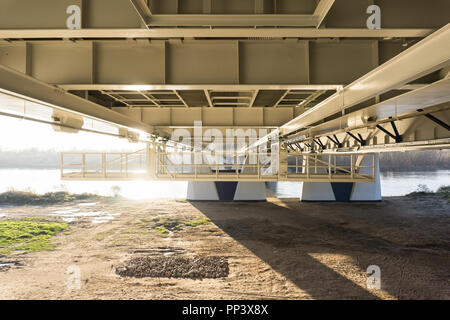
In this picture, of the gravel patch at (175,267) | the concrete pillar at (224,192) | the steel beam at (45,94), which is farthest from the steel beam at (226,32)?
the concrete pillar at (224,192)

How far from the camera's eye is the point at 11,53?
5918 mm

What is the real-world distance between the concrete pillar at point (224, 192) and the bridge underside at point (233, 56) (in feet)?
41.0

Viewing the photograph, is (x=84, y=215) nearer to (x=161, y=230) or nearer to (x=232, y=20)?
(x=161, y=230)

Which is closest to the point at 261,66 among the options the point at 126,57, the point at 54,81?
the point at 126,57

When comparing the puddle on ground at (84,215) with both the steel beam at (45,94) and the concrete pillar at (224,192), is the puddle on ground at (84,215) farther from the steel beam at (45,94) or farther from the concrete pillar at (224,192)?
the steel beam at (45,94)

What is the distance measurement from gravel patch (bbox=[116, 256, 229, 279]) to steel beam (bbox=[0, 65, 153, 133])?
5.64 meters

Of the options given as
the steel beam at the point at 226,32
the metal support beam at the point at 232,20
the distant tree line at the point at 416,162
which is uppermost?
the metal support beam at the point at 232,20

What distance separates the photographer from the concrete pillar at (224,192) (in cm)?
2170

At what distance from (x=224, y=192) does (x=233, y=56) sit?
17.0m

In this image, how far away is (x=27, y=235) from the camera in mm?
12172

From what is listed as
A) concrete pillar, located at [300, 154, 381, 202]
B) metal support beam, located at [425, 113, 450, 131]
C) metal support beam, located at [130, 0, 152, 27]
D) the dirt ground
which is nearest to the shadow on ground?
the dirt ground

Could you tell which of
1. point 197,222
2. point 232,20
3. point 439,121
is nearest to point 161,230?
point 197,222

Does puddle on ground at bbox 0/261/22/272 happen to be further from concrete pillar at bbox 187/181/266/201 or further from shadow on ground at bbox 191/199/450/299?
concrete pillar at bbox 187/181/266/201

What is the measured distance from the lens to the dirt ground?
6.90 meters
